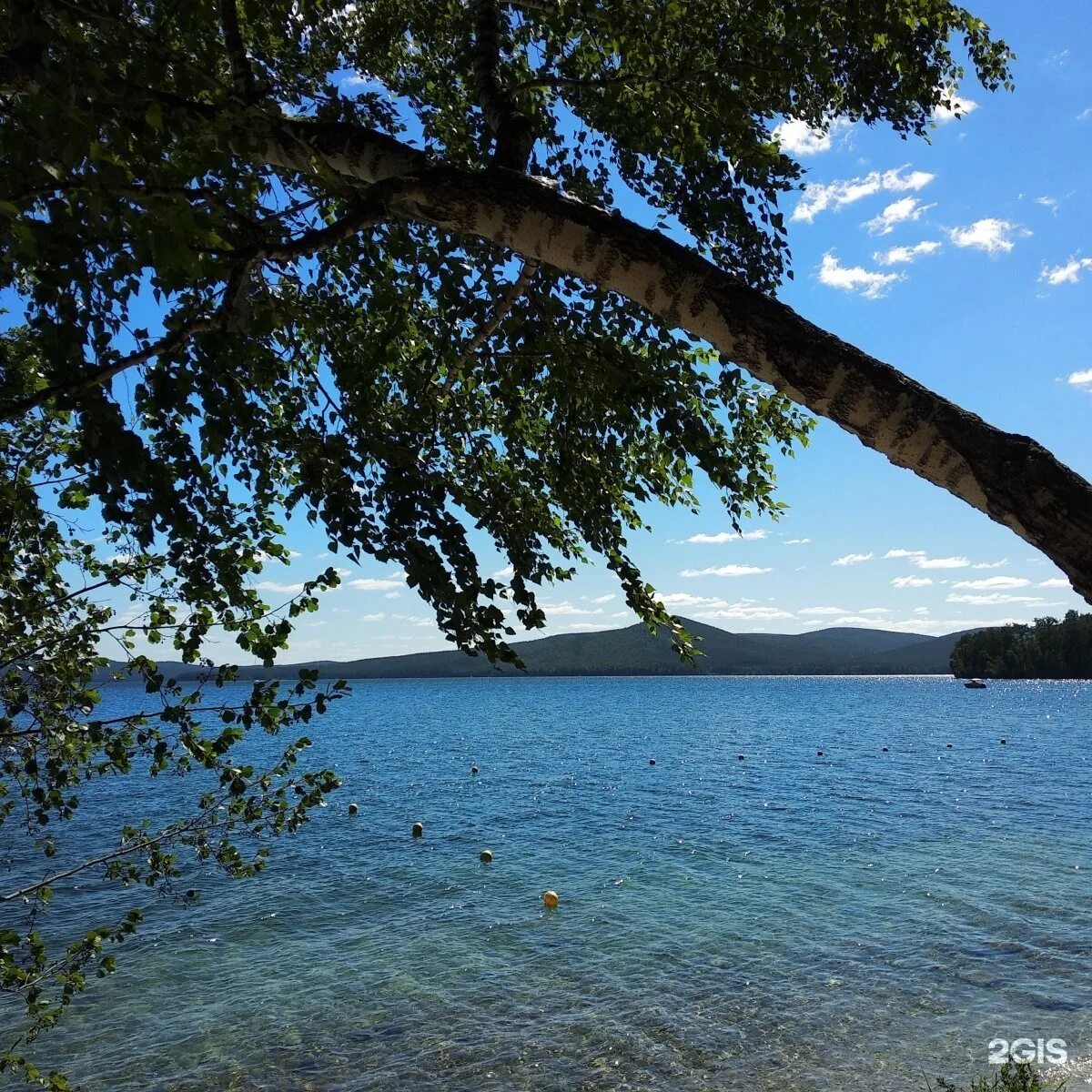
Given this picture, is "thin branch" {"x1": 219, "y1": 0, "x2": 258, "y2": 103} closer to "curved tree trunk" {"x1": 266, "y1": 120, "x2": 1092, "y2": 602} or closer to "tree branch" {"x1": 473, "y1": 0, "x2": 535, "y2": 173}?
"curved tree trunk" {"x1": 266, "y1": 120, "x2": 1092, "y2": 602}

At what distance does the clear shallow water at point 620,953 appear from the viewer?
11.1m

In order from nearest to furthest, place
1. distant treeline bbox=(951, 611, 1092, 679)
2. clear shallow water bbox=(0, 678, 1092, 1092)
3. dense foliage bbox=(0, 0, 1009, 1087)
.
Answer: dense foliage bbox=(0, 0, 1009, 1087) → clear shallow water bbox=(0, 678, 1092, 1092) → distant treeline bbox=(951, 611, 1092, 679)

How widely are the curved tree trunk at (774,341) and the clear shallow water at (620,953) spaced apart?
33.3 ft

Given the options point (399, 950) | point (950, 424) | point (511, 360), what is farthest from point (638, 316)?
point (399, 950)

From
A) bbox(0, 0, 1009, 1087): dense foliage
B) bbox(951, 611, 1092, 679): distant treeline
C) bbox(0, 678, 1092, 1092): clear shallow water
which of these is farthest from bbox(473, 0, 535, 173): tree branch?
bbox(951, 611, 1092, 679): distant treeline

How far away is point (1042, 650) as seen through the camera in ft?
586

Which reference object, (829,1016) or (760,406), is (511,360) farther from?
(829,1016)

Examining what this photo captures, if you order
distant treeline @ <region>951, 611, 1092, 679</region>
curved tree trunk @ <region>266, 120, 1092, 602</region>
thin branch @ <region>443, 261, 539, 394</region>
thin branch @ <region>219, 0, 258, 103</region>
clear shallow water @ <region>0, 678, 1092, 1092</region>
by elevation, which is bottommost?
distant treeline @ <region>951, 611, 1092, 679</region>

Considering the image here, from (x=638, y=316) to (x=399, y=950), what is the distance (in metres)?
14.3

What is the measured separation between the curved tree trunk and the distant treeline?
201010 mm

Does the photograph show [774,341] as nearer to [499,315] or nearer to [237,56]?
[499,315]

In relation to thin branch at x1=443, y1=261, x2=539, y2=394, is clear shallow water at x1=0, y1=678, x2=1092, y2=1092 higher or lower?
lower

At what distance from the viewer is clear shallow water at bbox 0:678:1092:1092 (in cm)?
1114

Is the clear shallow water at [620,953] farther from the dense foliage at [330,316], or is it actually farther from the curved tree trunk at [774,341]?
the curved tree trunk at [774,341]
